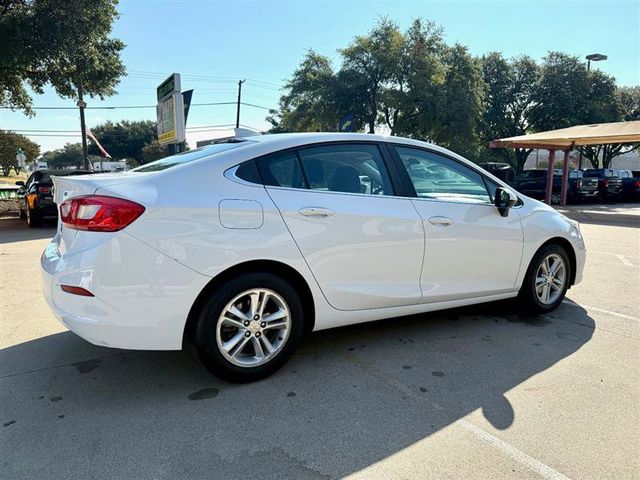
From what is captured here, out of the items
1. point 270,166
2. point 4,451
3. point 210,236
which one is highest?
point 270,166

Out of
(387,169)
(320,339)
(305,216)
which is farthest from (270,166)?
(320,339)

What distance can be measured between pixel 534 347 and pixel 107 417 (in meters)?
3.16

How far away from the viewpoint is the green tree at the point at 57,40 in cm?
1225

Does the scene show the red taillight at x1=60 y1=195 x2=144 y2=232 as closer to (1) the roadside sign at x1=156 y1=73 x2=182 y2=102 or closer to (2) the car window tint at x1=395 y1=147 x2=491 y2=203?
(2) the car window tint at x1=395 y1=147 x2=491 y2=203

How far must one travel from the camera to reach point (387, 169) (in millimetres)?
3576

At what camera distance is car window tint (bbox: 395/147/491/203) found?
370 cm

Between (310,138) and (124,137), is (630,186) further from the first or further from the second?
(124,137)

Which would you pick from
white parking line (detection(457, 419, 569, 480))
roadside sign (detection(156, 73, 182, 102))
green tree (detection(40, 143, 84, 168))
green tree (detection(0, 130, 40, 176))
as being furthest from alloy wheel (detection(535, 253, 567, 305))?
green tree (detection(40, 143, 84, 168))

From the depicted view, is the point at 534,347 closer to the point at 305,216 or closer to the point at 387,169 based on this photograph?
the point at 387,169

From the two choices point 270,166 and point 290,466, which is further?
point 270,166

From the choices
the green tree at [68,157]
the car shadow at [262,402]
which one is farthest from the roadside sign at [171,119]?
the green tree at [68,157]

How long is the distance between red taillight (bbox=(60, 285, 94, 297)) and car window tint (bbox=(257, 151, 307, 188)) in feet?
4.07

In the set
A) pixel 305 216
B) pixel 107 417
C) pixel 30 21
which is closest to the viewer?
pixel 107 417

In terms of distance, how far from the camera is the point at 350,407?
2.81m
